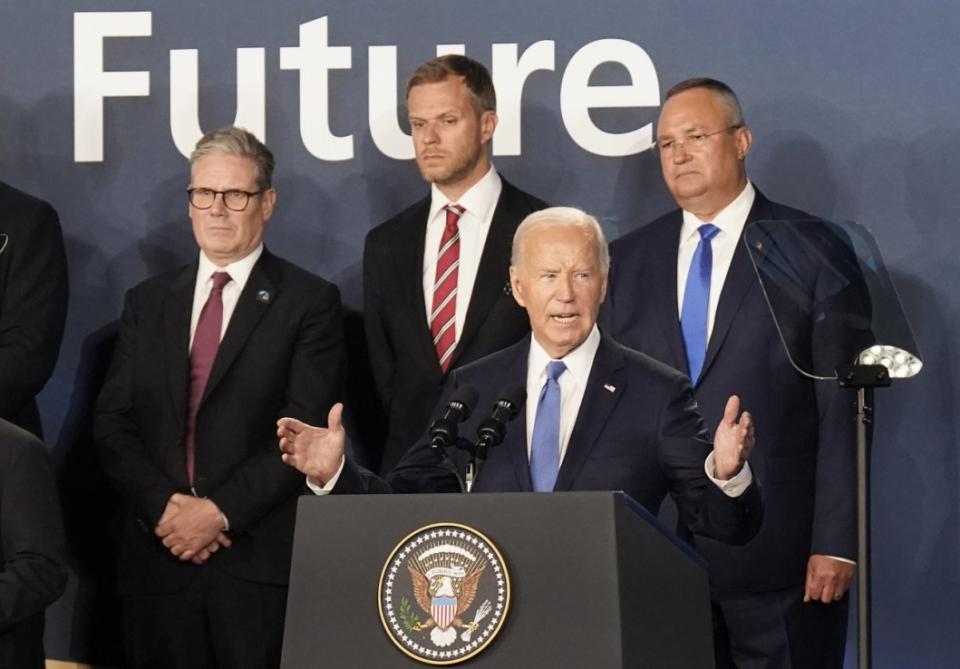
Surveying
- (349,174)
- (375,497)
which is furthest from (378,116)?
(375,497)

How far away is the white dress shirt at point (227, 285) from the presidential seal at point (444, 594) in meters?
2.33

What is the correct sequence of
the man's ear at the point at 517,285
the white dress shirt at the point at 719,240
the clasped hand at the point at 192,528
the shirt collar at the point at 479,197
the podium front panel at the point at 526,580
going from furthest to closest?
the shirt collar at the point at 479,197 → the white dress shirt at the point at 719,240 → the clasped hand at the point at 192,528 → the man's ear at the point at 517,285 → the podium front panel at the point at 526,580

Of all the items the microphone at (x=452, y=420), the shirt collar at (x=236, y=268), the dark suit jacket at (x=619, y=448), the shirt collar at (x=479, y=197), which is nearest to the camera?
the microphone at (x=452, y=420)

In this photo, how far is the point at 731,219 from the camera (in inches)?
185

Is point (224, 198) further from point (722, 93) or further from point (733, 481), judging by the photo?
point (733, 481)

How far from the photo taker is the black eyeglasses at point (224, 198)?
4.78 m

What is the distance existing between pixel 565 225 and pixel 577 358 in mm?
297

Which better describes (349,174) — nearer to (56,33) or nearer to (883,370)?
(56,33)

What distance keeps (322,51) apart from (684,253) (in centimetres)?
150

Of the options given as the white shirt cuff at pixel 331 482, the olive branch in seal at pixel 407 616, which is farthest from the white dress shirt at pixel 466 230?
the olive branch in seal at pixel 407 616

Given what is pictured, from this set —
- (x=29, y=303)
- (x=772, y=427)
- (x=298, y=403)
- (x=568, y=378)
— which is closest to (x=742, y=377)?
(x=772, y=427)

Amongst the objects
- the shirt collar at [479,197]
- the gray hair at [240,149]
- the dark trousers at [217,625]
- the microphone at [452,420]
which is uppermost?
the gray hair at [240,149]

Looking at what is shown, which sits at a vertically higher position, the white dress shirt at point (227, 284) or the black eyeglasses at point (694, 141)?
the black eyeglasses at point (694, 141)

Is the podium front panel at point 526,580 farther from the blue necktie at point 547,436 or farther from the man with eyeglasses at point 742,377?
the man with eyeglasses at point 742,377
